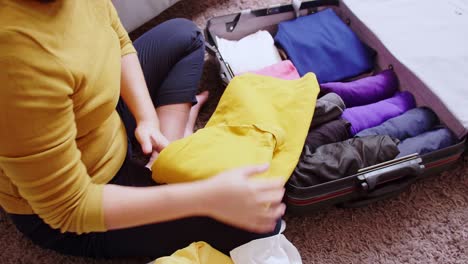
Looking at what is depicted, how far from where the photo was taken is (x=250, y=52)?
118 centimetres

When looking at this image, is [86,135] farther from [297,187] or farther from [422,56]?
[422,56]

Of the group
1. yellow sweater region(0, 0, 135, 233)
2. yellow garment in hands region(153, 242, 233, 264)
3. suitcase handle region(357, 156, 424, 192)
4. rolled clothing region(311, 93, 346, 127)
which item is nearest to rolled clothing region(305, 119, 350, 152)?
rolled clothing region(311, 93, 346, 127)

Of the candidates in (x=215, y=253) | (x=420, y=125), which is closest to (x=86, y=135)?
(x=215, y=253)

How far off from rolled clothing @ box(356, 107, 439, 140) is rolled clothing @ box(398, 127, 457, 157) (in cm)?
2

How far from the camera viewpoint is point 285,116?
2.95 feet

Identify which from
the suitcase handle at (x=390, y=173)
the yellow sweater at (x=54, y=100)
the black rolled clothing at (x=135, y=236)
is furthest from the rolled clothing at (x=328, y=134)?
the yellow sweater at (x=54, y=100)

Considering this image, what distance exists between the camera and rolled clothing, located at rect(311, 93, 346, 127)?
37.6 inches

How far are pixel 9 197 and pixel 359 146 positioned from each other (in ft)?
2.26

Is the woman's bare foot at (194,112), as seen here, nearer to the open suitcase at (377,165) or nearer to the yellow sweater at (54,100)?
the open suitcase at (377,165)

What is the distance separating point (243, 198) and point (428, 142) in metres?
0.58

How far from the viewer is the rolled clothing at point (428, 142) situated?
36.7 inches

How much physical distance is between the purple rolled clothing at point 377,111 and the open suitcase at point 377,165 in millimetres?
30

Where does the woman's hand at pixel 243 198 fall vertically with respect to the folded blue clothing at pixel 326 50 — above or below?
above

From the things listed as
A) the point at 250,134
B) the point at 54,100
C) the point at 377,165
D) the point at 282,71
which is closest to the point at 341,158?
the point at 377,165
